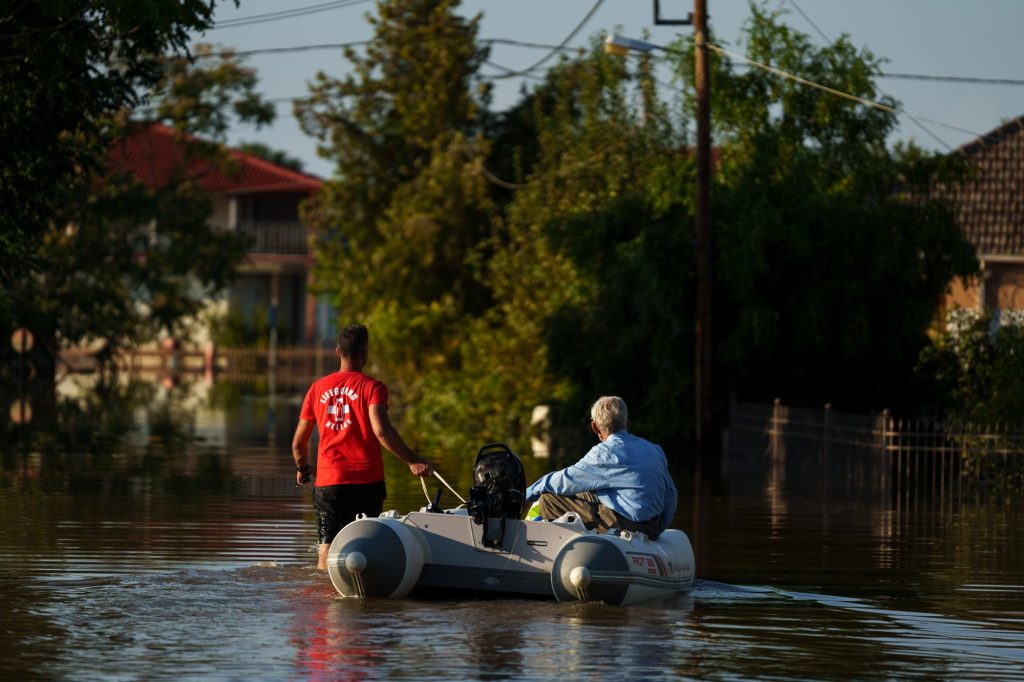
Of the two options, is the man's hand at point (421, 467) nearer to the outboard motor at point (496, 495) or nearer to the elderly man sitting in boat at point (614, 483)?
the outboard motor at point (496, 495)

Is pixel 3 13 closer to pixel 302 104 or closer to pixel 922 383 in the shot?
pixel 922 383

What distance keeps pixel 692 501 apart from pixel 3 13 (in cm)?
1017

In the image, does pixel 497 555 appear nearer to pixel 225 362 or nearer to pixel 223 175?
pixel 225 362

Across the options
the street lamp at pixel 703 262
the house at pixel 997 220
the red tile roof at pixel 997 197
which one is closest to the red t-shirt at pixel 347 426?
the street lamp at pixel 703 262

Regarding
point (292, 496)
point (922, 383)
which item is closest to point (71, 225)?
point (922, 383)

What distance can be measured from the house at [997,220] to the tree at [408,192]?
12684 millimetres

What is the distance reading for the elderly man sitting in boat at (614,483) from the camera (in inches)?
538

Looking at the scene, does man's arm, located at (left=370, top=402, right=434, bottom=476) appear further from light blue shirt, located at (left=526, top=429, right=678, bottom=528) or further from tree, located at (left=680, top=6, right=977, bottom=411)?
tree, located at (left=680, top=6, right=977, bottom=411)

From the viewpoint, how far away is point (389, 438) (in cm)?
1293

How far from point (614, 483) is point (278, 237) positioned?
69278mm

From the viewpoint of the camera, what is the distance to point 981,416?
996 inches

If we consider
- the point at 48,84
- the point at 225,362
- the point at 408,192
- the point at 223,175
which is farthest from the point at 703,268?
the point at 223,175

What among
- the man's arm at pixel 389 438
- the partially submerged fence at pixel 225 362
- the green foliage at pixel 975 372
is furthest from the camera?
the partially submerged fence at pixel 225 362

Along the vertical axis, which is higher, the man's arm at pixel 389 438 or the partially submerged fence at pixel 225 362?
the partially submerged fence at pixel 225 362
